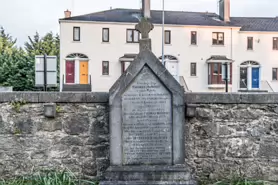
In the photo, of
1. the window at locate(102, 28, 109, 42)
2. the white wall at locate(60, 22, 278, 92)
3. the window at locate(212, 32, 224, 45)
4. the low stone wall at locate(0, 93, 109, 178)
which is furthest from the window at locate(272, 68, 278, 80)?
the low stone wall at locate(0, 93, 109, 178)

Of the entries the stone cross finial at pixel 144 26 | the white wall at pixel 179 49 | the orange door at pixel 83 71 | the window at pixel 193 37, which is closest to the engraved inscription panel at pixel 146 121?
the stone cross finial at pixel 144 26

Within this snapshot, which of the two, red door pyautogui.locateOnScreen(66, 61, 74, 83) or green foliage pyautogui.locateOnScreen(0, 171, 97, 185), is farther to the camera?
red door pyautogui.locateOnScreen(66, 61, 74, 83)

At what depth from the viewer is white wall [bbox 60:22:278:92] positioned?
40.4 m

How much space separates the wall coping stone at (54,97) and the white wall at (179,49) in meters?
34.0

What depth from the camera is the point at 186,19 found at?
44500mm

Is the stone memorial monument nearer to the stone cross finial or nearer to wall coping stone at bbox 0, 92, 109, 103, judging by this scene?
the stone cross finial

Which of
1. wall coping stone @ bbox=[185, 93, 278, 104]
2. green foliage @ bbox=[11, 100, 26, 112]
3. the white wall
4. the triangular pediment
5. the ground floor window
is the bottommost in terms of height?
green foliage @ bbox=[11, 100, 26, 112]

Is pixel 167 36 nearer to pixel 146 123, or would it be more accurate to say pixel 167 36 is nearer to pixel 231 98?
pixel 231 98

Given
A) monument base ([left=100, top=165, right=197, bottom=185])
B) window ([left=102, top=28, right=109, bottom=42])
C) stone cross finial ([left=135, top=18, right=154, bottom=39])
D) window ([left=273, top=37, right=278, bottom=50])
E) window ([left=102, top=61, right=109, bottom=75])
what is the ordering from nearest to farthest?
monument base ([left=100, top=165, right=197, bottom=185])
stone cross finial ([left=135, top=18, right=154, bottom=39])
window ([left=102, top=61, right=109, bottom=75])
window ([left=102, top=28, right=109, bottom=42])
window ([left=273, top=37, right=278, bottom=50])

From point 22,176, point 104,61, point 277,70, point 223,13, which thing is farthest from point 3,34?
point 22,176

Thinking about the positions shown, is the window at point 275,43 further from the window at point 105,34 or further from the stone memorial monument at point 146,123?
the stone memorial monument at point 146,123

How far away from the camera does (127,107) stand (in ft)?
19.2

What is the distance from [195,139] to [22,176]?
9.97ft

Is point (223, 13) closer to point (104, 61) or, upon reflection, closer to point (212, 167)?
point (104, 61)
